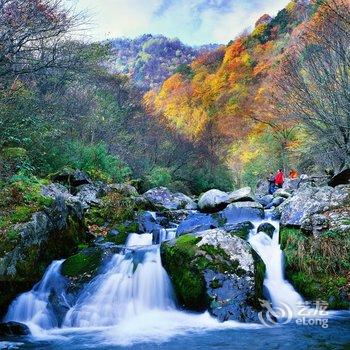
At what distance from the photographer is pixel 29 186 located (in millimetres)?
9969

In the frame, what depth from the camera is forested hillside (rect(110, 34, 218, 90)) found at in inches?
3541

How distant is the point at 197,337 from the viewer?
681 cm

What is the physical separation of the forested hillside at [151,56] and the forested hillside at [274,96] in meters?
22.4

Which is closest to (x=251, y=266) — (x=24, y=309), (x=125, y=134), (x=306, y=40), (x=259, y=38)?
(x=24, y=309)

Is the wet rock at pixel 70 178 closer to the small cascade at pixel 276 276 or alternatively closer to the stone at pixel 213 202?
the stone at pixel 213 202

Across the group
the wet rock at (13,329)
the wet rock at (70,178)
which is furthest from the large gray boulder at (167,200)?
the wet rock at (13,329)

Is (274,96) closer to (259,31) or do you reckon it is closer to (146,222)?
(146,222)

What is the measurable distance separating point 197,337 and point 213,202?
9405 mm

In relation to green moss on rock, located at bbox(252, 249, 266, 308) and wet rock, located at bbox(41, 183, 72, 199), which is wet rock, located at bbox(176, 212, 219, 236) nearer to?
green moss on rock, located at bbox(252, 249, 266, 308)

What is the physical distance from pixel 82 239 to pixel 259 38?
188ft

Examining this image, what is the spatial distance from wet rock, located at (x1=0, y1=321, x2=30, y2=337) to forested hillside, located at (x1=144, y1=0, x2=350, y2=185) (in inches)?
352

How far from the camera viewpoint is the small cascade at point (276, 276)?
8.34 metres

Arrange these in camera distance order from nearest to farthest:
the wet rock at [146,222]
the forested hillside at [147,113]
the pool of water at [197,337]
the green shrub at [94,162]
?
the pool of water at [197,337]
the forested hillside at [147,113]
the wet rock at [146,222]
the green shrub at [94,162]

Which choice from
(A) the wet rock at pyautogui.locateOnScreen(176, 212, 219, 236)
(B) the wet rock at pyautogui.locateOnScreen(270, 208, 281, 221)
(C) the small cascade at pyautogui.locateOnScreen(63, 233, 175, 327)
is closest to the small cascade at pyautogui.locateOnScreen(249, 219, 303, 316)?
(B) the wet rock at pyautogui.locateOnScreen(270, 208, 281, 221)
